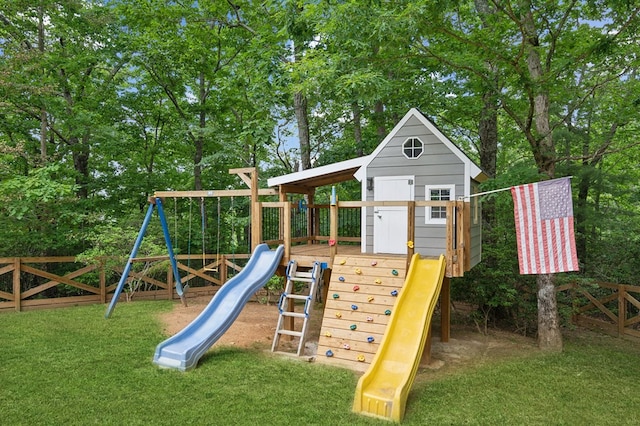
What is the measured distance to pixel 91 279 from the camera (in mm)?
11352

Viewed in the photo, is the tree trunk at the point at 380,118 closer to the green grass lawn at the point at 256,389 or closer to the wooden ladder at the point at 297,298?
the wooden ladder at the point at 297,298

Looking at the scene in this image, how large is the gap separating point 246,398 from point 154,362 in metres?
1.93

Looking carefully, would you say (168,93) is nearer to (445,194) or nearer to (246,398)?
(445,194)

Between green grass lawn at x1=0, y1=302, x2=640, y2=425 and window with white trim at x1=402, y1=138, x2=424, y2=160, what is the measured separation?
12.8ft

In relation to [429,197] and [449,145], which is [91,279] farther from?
[449,145]

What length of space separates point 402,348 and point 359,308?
1152 mm

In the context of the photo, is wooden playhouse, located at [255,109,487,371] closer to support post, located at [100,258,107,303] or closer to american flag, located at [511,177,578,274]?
american flag, located at [511,177,578,274]

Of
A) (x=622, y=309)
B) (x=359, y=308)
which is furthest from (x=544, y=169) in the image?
(x=359, y=308)

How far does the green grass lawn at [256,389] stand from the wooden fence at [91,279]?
2.97 meters

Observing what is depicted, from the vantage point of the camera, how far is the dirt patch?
684 cm

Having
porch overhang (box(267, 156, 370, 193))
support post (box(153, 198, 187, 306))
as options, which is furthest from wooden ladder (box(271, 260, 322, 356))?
support post (box(153, 198, 187, 306))

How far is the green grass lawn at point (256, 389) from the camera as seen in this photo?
4426 millimetres

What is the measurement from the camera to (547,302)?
25.2 feet

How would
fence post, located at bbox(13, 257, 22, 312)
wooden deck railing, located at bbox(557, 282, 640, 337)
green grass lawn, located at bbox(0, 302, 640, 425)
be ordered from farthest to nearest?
fence post, located at bbox(13, 257, 22, 312)
wooden deck railing, located at bbox(557, 282, 640, 337)
green grass lawn, located at bbox(0, 302, 640, 425)
